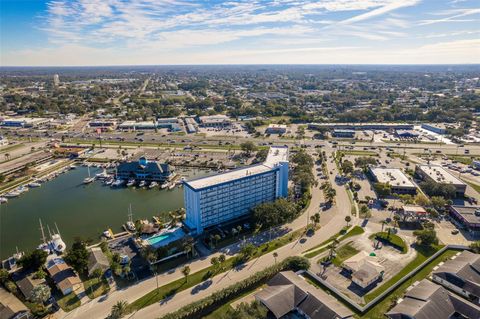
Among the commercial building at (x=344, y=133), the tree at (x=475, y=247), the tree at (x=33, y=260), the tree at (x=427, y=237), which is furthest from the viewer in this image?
the commercial building at (x=344, y=133)

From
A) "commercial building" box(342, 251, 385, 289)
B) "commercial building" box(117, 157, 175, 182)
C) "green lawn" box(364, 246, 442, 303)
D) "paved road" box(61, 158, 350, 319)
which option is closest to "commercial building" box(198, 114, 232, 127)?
"commercial building" box(117, 157, 175, 182)

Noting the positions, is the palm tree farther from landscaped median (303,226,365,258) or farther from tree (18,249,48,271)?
landscaped median (303,226,365,258)

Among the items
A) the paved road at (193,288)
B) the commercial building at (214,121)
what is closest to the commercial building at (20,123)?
the commercial building at (214,121)

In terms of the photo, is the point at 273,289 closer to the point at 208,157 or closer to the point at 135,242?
the point at 135,242

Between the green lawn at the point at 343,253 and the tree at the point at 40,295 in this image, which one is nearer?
the tree at the point at 40,295

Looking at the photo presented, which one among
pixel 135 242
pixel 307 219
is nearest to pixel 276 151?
pixel 307 219

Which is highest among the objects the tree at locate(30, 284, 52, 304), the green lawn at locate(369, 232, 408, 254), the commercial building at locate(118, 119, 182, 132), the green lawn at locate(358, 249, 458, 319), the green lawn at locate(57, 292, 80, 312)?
the commercial building at locate(118, 119, 182, 132)

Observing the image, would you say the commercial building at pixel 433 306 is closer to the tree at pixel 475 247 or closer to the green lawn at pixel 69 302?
the tree at pixel 475 247
